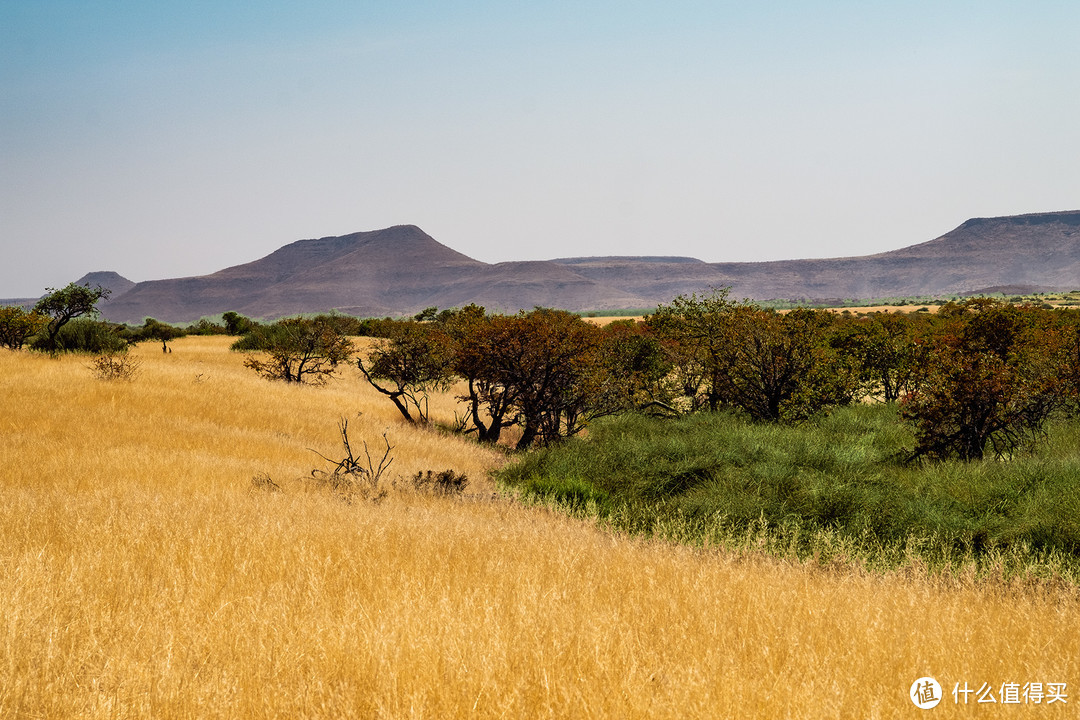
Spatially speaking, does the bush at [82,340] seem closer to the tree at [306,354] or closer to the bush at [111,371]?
the tree at [306,354]

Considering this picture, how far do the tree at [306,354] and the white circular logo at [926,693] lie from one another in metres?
27.1

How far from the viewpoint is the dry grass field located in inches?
130

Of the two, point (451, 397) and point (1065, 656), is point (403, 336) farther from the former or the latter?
point (1065, 656)

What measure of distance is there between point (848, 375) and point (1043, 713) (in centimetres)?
1734

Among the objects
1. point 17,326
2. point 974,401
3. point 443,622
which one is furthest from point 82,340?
point 974,401

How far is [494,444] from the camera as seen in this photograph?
1942 centimetres

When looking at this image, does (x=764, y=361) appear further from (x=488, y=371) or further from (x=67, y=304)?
(x=67, y=304)

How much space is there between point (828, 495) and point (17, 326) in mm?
37329

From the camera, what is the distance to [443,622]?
418 cm

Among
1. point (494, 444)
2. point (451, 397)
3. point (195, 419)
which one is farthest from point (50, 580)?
point (451, 397)

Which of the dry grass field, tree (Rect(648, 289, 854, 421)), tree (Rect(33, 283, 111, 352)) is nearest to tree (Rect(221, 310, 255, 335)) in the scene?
tree (Rect(33, 283, 111, 352))

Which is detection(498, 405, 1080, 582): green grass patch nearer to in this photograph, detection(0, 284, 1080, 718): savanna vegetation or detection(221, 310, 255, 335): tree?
detection(0, 284, 1080, 718): savanna vegetation

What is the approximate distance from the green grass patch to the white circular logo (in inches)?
131

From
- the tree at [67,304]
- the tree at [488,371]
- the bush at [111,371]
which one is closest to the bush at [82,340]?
the tree at [67,304]
